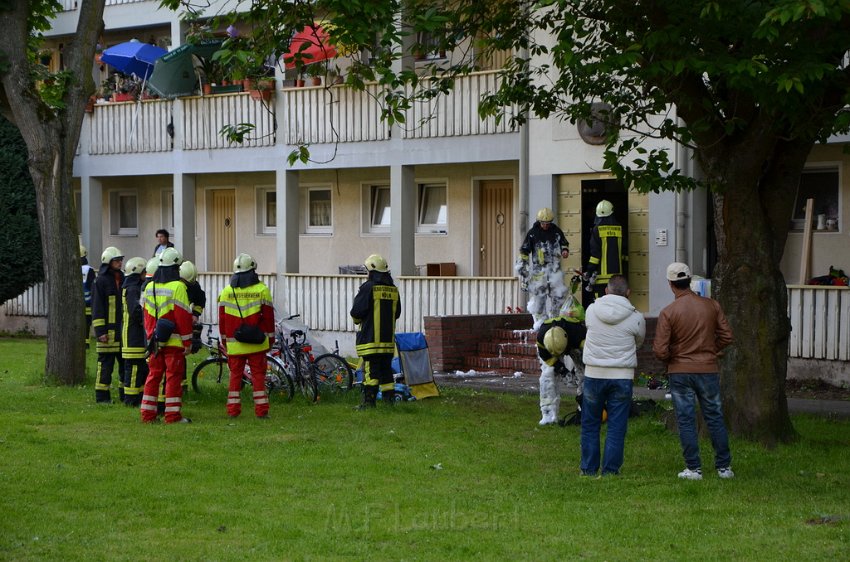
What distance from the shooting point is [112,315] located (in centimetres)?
1599

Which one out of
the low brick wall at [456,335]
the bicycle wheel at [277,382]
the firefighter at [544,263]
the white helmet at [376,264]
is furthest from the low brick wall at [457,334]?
the white helmet at [376,264]

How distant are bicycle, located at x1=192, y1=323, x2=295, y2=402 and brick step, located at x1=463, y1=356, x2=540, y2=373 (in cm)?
410

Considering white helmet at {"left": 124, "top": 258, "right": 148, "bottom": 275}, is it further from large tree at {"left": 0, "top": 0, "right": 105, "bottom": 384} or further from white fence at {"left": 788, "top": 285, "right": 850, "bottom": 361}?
white fence at {"left": 788, "top": 285, "right": 850, "bottom": 361}

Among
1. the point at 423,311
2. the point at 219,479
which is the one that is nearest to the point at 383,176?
the point at 423,311

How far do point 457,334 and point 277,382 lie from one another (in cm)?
440

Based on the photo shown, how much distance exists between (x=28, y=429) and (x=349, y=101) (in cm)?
1185

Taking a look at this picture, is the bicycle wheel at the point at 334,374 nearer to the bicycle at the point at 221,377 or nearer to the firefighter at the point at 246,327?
the bicycle at the point at 221,377

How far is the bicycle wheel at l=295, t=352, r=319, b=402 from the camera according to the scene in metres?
16.2

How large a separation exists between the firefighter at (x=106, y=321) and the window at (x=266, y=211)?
39.5ft

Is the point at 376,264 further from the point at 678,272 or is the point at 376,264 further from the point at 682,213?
the point at 682,213

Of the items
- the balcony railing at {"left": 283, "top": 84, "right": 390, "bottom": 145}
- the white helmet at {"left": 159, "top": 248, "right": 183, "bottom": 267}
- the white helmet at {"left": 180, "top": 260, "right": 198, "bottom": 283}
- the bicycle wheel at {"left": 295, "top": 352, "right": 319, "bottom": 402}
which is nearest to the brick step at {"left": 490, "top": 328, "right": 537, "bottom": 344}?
the bicycle wheel at {"left": 295, "top": 352, "right": 319, "bottom": 402}

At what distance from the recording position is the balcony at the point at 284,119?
22.6 metres

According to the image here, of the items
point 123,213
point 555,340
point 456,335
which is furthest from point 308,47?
point 123,213

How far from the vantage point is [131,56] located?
26734 mm
